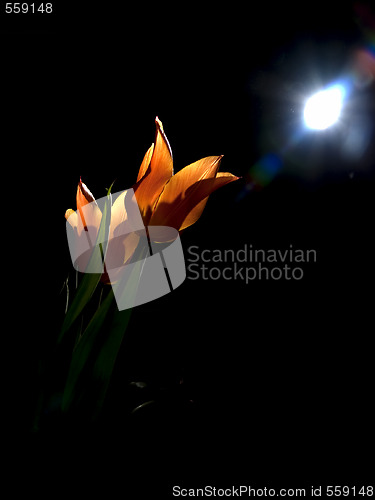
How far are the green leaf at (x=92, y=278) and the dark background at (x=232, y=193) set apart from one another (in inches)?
13.2

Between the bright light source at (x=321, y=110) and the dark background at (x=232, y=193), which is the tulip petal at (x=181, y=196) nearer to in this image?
the dark background at (x=232, y=193)

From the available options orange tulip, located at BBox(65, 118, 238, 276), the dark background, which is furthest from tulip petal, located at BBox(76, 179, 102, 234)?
the dark background

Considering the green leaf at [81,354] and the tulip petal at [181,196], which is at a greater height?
the tulip petal at [181,196]

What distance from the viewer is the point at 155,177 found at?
290mm

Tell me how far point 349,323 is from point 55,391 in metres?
0.87

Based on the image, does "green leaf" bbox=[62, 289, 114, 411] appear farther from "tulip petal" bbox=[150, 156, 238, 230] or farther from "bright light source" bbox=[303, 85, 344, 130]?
"bright light source" bbox=[303, 85, 344, 130]

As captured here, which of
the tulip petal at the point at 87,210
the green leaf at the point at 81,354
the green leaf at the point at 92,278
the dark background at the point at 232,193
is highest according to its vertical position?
the dark background at the point at 232,193

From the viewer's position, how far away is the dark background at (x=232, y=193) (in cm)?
73

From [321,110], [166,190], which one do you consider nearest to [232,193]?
[321,110]

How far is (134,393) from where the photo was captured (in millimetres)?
499

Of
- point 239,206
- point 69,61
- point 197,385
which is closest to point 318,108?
point 239,206

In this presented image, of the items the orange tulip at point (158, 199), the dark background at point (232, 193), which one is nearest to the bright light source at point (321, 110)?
the dark background at point (232, 193)

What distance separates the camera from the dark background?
0.73 meters

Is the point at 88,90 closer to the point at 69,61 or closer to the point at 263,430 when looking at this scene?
the point at 69,61
